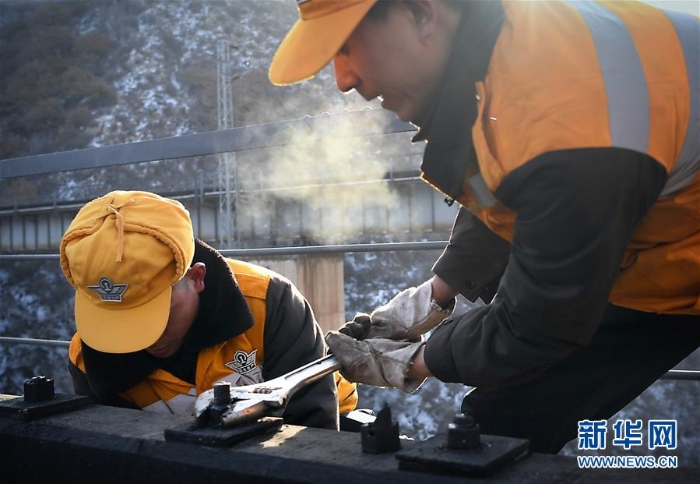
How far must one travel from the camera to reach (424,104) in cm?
138

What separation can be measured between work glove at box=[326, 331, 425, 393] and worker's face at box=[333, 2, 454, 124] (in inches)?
21.1

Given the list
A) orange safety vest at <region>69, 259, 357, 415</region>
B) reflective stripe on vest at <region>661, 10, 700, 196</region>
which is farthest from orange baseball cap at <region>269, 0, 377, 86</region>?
orange safety vest at <region>69, 259, 357, 415</region>

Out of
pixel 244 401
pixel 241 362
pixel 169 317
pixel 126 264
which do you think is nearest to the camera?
pixel 244 401

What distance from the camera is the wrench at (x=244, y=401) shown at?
1.49 meters

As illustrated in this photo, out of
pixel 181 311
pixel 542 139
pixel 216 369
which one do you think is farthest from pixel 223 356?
pixel 542 139

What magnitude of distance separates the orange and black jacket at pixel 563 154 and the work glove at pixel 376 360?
0.16m

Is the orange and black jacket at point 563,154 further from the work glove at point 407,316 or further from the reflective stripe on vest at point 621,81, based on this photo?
the work glove at point 407,316

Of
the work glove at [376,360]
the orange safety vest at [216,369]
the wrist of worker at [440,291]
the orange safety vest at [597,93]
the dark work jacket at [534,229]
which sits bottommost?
the orange safety vest at [216,369]

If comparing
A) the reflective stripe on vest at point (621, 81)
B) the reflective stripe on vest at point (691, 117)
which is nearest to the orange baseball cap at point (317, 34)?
the reflective stripe on vest at point (621, 81)

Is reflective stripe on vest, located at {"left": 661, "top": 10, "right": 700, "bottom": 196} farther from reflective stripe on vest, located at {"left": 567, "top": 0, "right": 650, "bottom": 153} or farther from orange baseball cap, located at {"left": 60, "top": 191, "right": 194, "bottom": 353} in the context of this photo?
orange baseball cap, located at {"left": 60, "top": 191, "right": 194, "bottom": 353}

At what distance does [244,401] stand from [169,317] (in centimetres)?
50

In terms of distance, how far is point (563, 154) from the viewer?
110 cm

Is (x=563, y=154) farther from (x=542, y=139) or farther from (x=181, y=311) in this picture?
(x=181, y=311)

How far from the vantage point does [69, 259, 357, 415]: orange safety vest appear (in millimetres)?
2025
